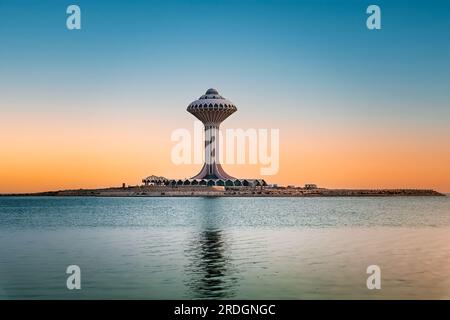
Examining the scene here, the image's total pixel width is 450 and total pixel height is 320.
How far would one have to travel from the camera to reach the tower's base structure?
169875 millimetres

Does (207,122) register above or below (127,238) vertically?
above

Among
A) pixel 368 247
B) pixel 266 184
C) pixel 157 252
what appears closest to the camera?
pixel 157 252

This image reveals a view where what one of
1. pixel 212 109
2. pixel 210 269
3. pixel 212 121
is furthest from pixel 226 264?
pixel 212 121

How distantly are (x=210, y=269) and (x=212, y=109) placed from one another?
147m

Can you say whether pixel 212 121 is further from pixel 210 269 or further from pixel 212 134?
pixel 210 269

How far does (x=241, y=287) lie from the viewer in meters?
20.1

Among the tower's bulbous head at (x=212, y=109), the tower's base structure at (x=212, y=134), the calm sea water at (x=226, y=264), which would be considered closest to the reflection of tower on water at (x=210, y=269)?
the calm sea water at (x=226, y=264)

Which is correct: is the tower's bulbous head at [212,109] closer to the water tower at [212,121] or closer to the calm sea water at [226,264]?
the water tower at [212,121]

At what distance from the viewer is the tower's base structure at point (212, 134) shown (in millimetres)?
169875

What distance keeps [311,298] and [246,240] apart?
18275 millimetres

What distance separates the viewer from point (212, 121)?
173m
